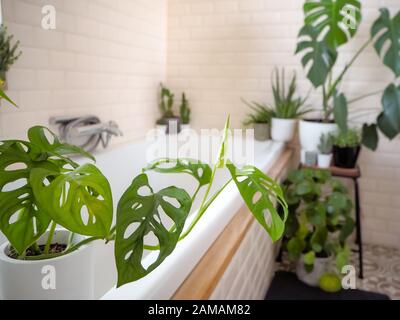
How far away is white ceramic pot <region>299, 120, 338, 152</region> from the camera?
208 cm

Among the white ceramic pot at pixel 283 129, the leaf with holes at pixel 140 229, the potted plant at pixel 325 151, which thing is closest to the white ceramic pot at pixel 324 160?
the potted plant at pixel 325 151

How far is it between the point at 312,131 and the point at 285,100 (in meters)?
0.33

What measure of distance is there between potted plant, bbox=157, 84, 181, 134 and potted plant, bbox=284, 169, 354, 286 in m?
0.92

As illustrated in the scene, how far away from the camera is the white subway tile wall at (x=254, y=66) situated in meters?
2.28

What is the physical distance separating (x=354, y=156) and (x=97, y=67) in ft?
5.01

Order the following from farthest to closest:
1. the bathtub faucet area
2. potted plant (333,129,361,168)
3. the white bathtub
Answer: potted plant (333,129,361,168), the bathtub faucet area, the white bathtub

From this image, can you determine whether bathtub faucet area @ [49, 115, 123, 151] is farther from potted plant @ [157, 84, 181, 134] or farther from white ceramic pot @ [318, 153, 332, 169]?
white ceramic pot @ [318, 153, 332, 169]

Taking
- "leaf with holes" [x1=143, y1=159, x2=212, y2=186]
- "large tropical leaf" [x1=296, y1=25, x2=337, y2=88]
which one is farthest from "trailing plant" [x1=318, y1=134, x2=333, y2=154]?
"leaf with holes" [x1=143, y1=159, x2=212, y2=186]

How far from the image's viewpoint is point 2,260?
0.51m

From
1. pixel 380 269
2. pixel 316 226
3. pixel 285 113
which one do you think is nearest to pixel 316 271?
pixel 316 226

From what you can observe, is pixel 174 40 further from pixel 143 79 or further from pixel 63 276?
pixel 63 276

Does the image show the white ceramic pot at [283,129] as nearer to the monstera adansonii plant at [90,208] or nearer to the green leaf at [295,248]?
the green leaf at [295,248]

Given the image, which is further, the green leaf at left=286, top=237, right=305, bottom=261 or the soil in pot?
the green leaf at left=286, top=237, right=305, bottom=261
